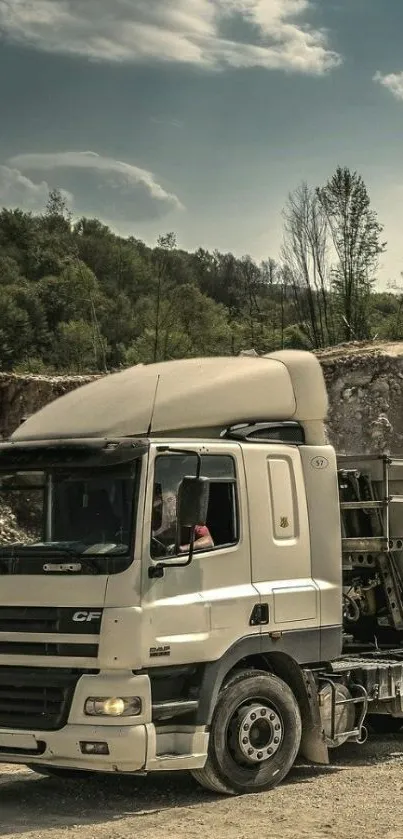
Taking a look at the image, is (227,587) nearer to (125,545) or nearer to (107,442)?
(125,545)

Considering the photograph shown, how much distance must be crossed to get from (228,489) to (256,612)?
3.19 ft

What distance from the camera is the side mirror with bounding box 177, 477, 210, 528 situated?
22.7 feet

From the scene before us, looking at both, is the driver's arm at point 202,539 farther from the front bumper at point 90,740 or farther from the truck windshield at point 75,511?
the front bumper at point 90,740

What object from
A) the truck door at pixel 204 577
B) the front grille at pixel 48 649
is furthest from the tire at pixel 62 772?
the truck door at pixel 204 577

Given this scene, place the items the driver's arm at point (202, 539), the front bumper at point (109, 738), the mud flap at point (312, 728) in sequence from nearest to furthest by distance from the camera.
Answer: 1. the front bumper at point (109, 738)
2. the driver's arm at point (202, 539)
3. the mud flap at point (312, 728)

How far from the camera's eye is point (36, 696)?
23.3ft

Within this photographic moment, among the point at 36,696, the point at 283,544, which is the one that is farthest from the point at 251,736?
the point at 36,696

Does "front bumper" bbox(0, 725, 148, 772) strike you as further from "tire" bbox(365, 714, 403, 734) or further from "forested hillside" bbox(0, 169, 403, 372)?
"forested hillside" bbox(0, 169, 403, 372)

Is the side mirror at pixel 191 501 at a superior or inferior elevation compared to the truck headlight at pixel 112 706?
superior

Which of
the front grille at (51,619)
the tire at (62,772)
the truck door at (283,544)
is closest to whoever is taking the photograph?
the front grille at (51,619)

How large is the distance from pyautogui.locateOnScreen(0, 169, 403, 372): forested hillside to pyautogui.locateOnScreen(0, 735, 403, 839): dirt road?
28094 millimetres

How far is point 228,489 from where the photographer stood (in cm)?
772

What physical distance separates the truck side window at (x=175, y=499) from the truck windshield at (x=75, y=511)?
199 millimetres

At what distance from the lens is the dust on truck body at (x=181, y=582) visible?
6.93m
